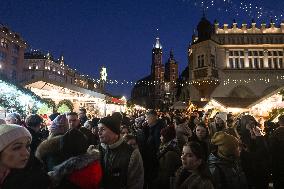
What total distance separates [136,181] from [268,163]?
3399 millimetres

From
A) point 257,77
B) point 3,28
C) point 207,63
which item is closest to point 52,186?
point 207,63

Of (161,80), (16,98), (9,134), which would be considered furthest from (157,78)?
(9,134)

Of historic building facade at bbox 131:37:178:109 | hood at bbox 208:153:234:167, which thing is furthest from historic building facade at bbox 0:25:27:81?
historic building facade at bbox 131:37:178:109

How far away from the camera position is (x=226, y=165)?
3.67 metres

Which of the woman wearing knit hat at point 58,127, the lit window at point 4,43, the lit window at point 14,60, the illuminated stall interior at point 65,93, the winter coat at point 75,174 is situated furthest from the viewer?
the lit window at point 14,60

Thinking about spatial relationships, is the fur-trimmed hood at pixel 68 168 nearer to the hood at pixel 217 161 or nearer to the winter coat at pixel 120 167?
the winter coat at pixel 120 167

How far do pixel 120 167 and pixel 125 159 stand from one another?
0.12 metres

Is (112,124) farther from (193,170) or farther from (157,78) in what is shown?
(157,78)

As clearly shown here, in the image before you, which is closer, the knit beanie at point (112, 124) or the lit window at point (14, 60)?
the knit beanie at point (112, 124)

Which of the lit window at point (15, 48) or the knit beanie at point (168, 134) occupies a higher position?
the lit window at point (15, 48)

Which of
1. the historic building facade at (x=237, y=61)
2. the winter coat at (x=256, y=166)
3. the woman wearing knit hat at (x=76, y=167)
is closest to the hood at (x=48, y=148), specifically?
the woman wearing knit hat at (x=76, y=167)

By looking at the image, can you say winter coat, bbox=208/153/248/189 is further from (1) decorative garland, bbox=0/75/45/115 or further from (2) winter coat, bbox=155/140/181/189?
(1) decorative garland, bbox=0/75/45/115

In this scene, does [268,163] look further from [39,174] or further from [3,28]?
[3,28]

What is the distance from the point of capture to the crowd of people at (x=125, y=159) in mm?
2434
